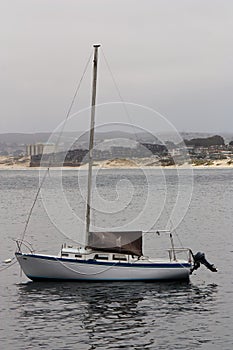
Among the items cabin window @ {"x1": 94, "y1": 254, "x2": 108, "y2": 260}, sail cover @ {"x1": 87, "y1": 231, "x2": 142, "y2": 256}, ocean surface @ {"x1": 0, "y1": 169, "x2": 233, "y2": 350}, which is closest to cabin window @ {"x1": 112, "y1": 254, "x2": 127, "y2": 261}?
sail cover @ {"x1": 87, "y1": 231, "x2": 142, "y2": 256}

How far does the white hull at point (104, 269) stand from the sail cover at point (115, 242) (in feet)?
2.91

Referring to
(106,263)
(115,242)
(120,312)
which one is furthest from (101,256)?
(120,312)

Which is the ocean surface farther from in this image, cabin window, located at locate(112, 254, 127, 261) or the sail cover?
the sail cover

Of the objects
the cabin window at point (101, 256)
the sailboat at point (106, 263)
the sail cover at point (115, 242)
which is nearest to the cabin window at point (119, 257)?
the sailboat at point (106, 263)

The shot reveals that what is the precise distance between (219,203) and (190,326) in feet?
314

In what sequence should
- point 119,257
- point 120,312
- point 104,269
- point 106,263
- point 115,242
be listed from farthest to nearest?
point 115,242 → point 119,257 → point 104,269 → point 106,263 → point 120,312

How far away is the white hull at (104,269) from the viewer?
47.0 m

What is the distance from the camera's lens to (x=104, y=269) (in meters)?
47.0

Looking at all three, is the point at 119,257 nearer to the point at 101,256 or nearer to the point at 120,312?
the point at 101,256

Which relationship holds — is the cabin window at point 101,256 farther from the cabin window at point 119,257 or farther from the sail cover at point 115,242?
the cabin window at point 119,257

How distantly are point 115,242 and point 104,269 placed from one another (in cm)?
196

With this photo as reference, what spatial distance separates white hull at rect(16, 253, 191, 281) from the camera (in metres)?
47.0

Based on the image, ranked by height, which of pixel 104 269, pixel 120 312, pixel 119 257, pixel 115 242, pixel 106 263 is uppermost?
pixel 115 242

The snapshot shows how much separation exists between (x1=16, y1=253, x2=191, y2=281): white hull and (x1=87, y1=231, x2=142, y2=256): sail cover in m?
0.89
